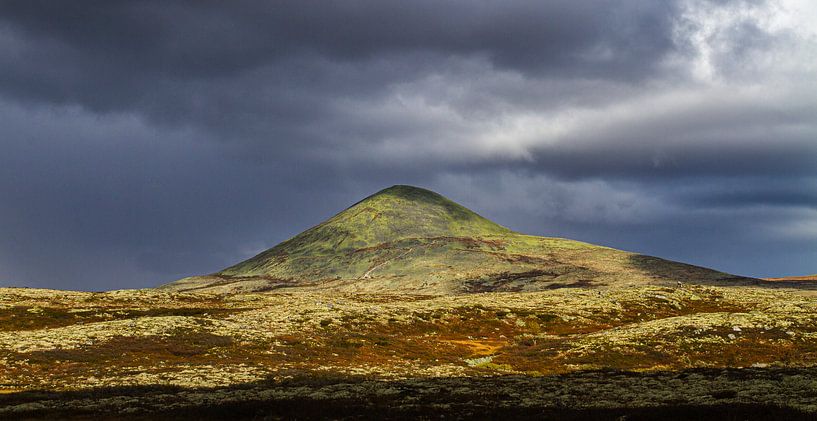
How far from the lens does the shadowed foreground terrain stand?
34.9m

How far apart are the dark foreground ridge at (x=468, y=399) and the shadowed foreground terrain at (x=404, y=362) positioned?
0.57 ft

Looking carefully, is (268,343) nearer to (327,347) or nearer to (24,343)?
(327,347)

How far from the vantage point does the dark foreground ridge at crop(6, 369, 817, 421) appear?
2902cm

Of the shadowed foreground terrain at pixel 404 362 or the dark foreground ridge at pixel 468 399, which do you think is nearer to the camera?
the dark foreground ridge at pixel 468 399

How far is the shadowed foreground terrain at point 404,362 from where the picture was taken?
34938mm

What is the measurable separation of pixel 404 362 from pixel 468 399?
31351 mm

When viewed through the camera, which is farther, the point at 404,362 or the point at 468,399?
the point at 404,362

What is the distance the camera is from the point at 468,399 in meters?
38.2

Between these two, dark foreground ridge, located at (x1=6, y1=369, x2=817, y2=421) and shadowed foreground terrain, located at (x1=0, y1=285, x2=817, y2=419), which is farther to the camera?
shadowed foreground terrain, located at (x1=0, y1=285, x2=817, y2=419)

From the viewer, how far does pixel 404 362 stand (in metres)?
68.7

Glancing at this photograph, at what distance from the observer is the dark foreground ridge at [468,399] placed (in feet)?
95.2

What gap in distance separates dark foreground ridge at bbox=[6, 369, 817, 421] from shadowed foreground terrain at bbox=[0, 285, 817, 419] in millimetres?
175

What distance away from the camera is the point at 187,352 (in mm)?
68625

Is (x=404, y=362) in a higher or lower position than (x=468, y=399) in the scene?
lower
